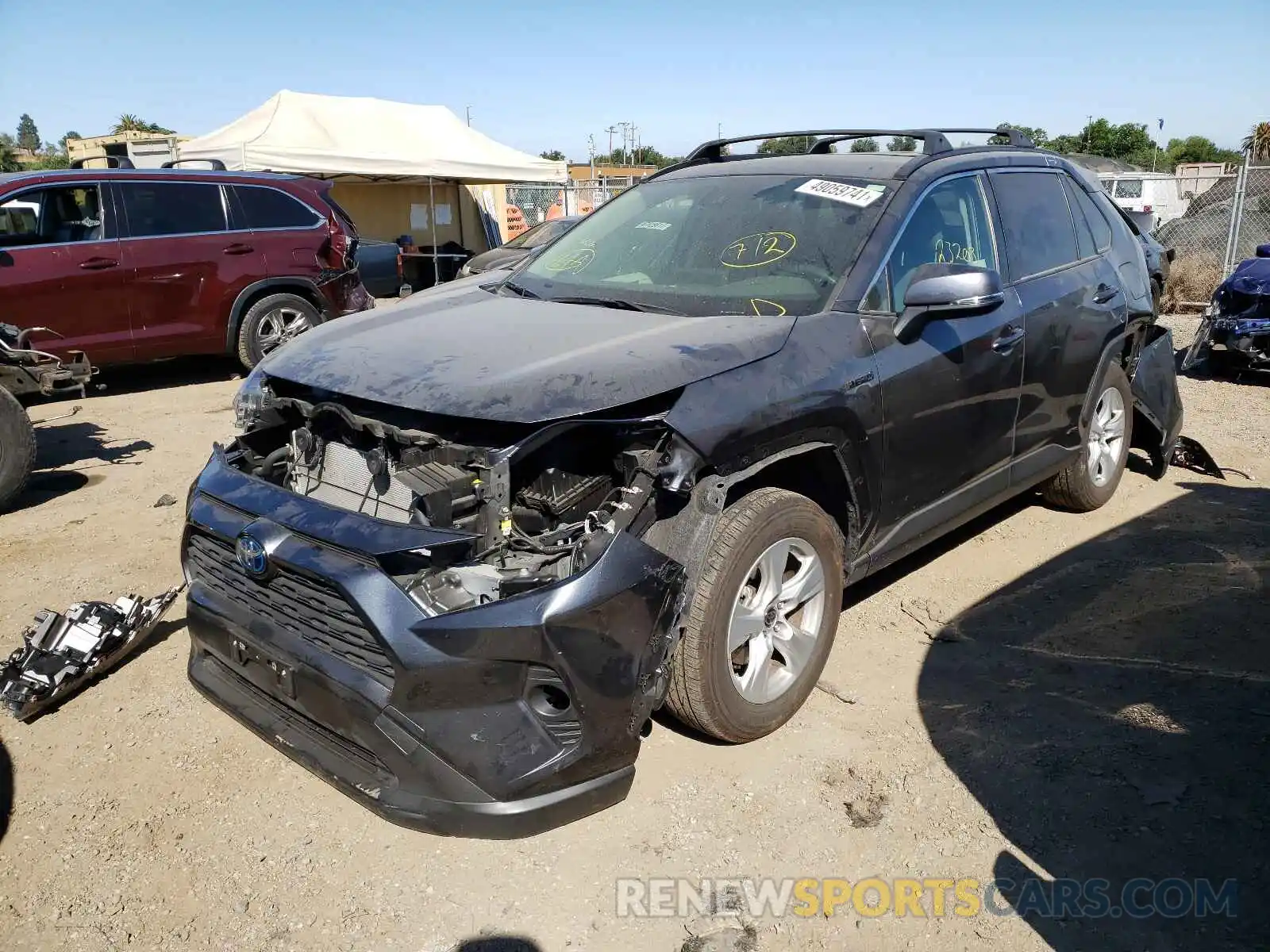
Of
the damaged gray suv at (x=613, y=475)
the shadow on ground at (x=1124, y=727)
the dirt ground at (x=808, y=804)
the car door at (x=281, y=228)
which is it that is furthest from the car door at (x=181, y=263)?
the shadow on ground at (x=1124, y=727)

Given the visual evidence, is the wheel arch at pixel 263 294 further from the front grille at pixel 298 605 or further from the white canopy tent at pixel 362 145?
the front grille at pixel 298 605

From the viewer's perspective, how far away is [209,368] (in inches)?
397

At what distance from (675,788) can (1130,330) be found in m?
3.60

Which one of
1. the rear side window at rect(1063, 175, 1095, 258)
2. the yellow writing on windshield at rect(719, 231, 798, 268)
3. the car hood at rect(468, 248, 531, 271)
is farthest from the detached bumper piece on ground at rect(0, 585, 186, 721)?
the car hood at rect(468, 248, 531, 271)

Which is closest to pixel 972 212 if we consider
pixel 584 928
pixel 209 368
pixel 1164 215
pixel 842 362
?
pixel 842 362

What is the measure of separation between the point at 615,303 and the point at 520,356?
0.80 meters

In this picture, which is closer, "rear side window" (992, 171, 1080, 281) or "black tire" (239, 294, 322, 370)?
"rear side window" (992, 171, 1080, 281)

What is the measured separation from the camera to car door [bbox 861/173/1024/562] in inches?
137

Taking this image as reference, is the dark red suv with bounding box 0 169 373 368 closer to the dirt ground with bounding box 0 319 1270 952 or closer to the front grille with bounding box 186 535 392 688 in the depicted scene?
the dirt ground with bounding box 0 319 1270 952

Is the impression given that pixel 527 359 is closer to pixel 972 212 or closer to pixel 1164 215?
pixel 972 212

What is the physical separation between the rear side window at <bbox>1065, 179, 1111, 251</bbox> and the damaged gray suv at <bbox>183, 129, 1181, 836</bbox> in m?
0.60

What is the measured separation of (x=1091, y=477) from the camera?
5.22 metres

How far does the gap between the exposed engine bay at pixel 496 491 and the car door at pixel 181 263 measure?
251 inches

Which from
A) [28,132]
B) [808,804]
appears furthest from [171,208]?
[28,132]
